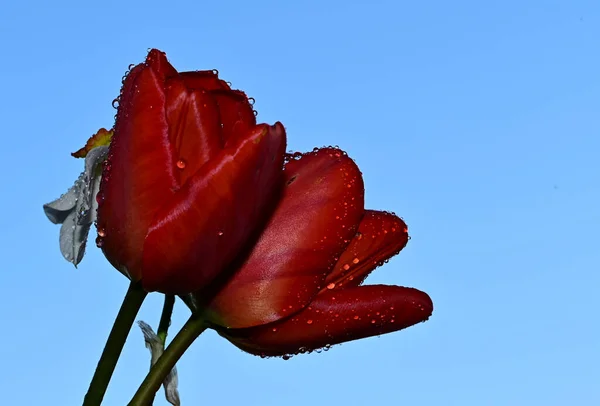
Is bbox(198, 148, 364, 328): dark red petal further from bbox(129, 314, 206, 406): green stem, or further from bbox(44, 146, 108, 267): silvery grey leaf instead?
bbox(44, 146, 108, 267): silvery grey leaf

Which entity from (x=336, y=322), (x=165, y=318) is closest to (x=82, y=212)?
(x=165, y=318)

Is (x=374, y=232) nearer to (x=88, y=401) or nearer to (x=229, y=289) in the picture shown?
(x=229, y=289)

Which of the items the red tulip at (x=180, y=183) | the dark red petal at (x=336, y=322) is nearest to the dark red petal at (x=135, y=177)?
the red tulip at (x=180, y=183)

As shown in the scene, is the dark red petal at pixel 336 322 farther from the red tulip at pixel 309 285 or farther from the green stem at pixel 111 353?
the green stem at pixel 111 353

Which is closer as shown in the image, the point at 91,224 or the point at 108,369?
the point at 108,369

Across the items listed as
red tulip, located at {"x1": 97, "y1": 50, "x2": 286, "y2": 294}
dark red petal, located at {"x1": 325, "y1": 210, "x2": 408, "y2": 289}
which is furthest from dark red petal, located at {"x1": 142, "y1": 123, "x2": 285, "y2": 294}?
dark red petal, located at {"x1": 325, "y1": 210, "x2": 408, "y2": 289}

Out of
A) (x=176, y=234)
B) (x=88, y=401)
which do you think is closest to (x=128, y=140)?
(x=176, y=234)

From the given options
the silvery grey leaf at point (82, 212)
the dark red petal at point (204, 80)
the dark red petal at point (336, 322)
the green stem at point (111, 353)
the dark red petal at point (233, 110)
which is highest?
the dark red petal at point (204, 80)
